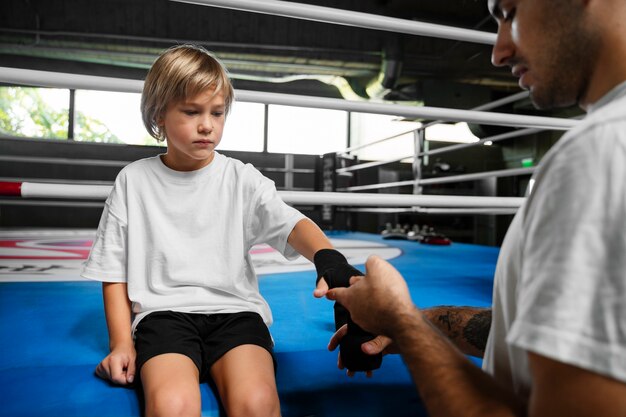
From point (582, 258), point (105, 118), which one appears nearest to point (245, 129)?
point (105, 118)

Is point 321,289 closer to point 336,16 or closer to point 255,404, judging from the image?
point 255,404

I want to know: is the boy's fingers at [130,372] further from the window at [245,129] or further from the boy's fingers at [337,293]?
the window at [245,129]

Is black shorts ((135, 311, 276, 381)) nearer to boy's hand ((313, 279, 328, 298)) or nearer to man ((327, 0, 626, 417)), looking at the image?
boy's hand ((313, 279, 328, 298))

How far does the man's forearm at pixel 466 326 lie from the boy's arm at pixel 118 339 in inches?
17.1

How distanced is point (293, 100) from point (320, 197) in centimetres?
24

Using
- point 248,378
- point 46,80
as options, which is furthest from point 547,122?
point 46,80

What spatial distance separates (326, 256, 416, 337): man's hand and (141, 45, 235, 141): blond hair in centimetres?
44

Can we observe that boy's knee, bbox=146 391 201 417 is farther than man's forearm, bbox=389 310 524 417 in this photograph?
Yes

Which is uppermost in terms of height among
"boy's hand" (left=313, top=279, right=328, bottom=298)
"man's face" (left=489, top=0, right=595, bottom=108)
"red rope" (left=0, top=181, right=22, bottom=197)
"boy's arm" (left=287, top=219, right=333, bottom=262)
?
"man's face" (left=489, top=0, right=595, bottom=108)

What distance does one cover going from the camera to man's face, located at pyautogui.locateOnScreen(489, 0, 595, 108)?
0.37 meters

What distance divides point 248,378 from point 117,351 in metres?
0.20

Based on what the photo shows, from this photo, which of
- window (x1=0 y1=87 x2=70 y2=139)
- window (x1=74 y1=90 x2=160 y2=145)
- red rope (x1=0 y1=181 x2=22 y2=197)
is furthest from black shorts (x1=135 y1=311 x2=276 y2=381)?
window (x1=0 y1=87 x2=70 y2=139)

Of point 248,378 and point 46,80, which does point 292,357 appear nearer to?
point 248,378

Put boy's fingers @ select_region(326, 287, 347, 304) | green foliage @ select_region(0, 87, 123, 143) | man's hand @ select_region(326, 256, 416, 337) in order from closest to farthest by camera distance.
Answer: man's hand @ select_region(326, 256, 416, 337), boy's fingers @ select_region(326, 287, 347, 304), green foliage @ select_region(0, 87, 123, 143)
